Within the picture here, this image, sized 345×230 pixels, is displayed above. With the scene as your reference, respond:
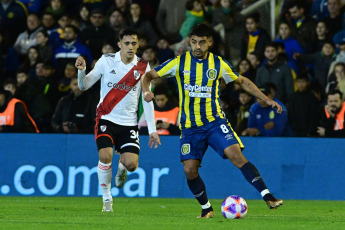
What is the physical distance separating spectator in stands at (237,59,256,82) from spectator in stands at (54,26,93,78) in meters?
3.10

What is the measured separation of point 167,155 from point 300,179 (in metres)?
2.21

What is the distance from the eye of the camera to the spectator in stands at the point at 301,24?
58.6 feet

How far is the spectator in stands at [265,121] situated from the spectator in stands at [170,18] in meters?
4.25

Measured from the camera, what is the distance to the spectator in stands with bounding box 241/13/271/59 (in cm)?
1797

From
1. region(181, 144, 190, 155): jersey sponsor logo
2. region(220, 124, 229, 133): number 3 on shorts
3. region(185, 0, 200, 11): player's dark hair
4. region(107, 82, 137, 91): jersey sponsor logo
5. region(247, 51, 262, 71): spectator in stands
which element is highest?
region(185, 0, 200, 11): player's dark hair

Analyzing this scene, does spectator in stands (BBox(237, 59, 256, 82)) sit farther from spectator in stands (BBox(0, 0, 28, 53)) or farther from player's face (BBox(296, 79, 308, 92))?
spectator in stands (BBox(0, 0, 28, 53))

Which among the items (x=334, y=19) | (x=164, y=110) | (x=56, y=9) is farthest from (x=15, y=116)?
(x=334, y=19)

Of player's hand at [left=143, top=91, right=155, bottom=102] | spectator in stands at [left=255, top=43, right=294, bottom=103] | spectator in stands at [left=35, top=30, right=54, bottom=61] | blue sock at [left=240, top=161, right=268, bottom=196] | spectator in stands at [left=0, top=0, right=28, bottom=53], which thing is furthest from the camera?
spectator in stands at [left=0, top=0, right=28, bottom=53]

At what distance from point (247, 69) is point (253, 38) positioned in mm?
1185

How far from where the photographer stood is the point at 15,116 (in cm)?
1590

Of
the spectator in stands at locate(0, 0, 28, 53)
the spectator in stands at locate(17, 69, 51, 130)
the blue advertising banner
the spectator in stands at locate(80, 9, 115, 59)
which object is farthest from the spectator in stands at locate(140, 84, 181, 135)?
the spectator in stands at locate(0, 0, 28, 53)

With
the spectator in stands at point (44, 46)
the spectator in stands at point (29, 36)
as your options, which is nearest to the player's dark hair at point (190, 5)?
the spectator in stands at point (44, 46)

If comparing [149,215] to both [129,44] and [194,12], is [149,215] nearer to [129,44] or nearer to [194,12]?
[129,44]

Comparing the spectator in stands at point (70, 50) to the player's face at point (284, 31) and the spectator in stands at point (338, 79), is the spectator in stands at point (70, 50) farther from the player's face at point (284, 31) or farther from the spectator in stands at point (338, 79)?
the spectator in stands at point (338, 79)
